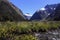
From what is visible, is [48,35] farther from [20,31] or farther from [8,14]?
[8,14]

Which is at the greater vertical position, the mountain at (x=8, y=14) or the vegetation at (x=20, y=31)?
the mountain at (x=8, y=14)

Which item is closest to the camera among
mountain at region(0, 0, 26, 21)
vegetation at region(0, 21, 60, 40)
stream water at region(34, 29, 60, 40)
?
vegetation at region(0, 21, 60, 40)

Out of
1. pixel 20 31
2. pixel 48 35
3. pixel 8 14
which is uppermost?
pixel 8 14

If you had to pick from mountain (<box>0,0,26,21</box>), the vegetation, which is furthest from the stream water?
mountain (<box>0,0,26,21</box>)

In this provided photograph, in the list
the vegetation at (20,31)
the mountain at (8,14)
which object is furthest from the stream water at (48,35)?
the mountain at (8,14)

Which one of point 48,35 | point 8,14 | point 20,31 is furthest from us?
point 8,14

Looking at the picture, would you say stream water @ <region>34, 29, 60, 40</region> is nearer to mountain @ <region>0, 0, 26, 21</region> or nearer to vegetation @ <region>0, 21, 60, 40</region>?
vegetation @ <region>0, 21, 60, 40</region>

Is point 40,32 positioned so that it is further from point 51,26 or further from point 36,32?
point 51,26

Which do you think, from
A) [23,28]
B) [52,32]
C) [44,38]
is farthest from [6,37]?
[52,32]

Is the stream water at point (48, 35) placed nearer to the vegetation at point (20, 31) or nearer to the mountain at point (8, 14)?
the vegetation at point (20, 31)

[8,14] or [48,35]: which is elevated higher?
[8,14]

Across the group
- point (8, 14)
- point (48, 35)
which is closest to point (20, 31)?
point (48, 35)

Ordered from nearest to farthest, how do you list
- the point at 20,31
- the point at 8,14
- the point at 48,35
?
the point at 20,31, the point at 48,35, the point at 8,14

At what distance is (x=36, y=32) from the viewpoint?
1165 centimetres
